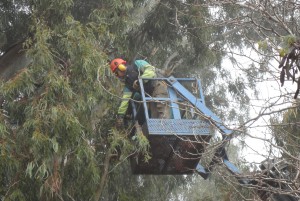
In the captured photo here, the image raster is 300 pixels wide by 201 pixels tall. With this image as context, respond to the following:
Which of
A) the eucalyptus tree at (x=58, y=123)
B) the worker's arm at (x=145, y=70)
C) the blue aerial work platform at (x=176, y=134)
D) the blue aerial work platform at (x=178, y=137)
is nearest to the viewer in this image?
the blue aerial work platform at (x=178, y=137)

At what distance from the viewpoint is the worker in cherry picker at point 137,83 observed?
7605mm

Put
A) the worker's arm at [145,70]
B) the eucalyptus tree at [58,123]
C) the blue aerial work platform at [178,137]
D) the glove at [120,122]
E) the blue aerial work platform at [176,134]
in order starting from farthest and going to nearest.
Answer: the glove at [120,122]
the worker's arm at [145,70]
the eucalyptus tree at [58,123]
the blue aerial work platform at [176,134]
the blue aerial work platform at [178,137]

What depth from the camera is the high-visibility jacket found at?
299 inches

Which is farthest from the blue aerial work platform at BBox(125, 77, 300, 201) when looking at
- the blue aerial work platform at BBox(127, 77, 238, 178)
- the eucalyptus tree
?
the eucalyptus tree

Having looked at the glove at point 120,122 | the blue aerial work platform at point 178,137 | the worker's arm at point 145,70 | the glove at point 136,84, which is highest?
the worker's arm at point 145,70

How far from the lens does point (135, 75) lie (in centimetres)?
775

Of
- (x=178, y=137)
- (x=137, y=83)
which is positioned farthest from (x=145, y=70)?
(x=178, y=137)

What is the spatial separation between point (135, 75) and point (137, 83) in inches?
8.1

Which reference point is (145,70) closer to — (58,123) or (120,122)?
(120,122)

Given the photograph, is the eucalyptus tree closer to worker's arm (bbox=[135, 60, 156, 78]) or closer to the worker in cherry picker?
the worker in cherry picker

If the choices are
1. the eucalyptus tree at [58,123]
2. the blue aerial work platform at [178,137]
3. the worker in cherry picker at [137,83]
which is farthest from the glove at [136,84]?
the eucalyptus tree at [58,123]

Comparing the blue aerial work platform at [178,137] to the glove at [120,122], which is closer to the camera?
the blue aerial work platform at [178,137]

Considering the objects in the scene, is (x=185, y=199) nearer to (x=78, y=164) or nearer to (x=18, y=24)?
(x=18, y=24)

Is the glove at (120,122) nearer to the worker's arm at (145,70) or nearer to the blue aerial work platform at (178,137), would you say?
the blue aerial work platform at (178,137)
